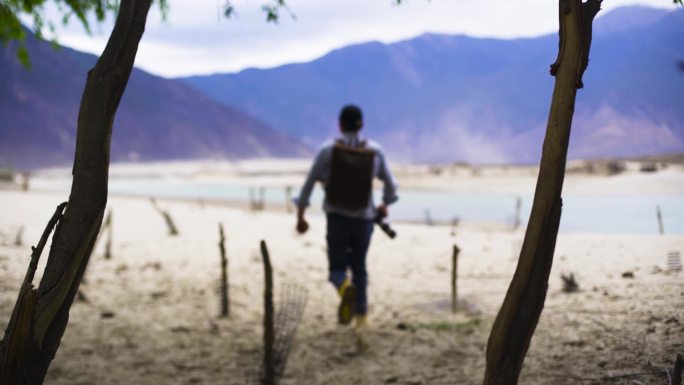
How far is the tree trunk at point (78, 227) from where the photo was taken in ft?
6.73

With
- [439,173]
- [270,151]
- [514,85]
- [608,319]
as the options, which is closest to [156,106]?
[270,151]

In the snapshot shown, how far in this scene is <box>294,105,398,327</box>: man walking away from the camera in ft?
14.2

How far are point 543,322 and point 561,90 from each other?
247 cm

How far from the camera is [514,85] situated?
419ft

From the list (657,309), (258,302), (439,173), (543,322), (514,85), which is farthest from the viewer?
(514,85)

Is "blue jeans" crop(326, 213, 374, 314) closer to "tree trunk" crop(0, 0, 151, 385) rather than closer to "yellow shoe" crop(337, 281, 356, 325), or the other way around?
"yellow shoe" crop(337, 281, 356, 325)

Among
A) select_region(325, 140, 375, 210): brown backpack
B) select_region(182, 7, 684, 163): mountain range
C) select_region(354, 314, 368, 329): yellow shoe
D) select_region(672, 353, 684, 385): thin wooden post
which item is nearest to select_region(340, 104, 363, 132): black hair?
select_region(325, 140, 375, 210): brown backpack

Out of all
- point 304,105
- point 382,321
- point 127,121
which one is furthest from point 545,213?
point 304,105

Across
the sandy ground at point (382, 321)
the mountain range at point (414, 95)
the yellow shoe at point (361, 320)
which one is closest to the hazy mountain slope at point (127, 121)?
the mountain range at point (414, 95)

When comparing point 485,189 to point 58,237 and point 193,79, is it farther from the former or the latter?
point 193,79

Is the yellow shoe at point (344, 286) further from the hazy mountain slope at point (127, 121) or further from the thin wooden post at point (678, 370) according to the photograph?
the hazy mountain slope at point (127, 121)

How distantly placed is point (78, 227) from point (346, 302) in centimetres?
228

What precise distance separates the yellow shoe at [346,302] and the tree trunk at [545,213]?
2.05m

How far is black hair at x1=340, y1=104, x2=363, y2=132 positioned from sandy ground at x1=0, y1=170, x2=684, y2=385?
58.5 inches
